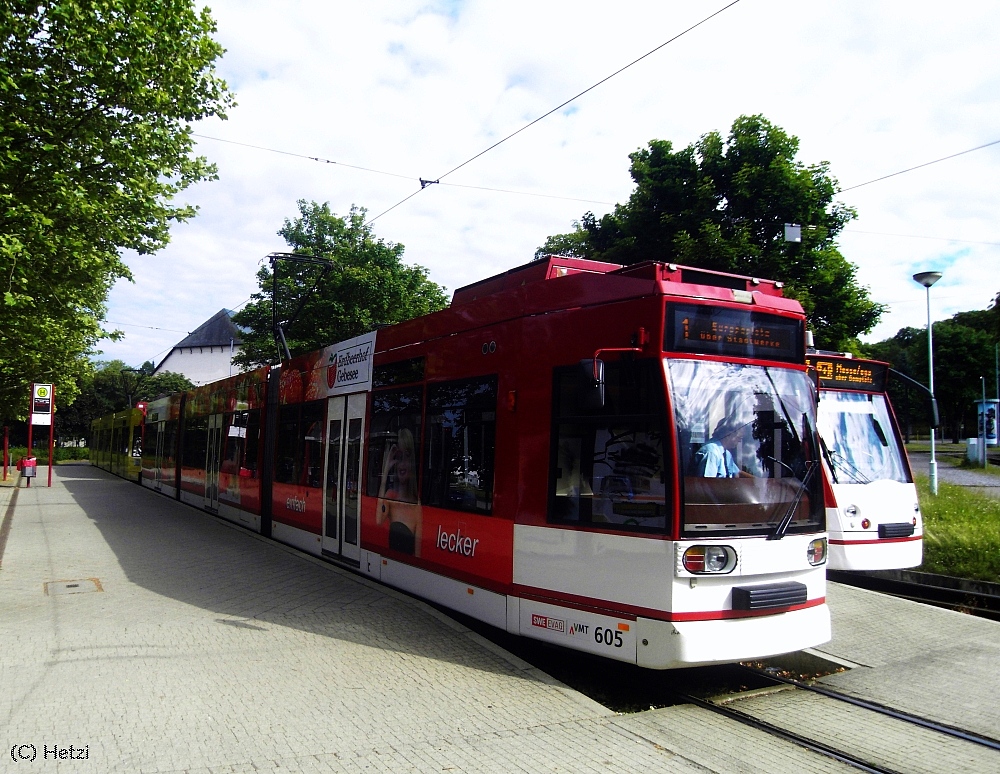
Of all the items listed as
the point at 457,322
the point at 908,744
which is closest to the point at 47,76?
the point at 457,322

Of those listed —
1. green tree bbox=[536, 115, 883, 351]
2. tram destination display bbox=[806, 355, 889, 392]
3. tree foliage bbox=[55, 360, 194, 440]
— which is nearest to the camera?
tram destination display bbox=[806, 355, 889, 392]

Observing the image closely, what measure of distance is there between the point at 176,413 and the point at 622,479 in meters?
19.2

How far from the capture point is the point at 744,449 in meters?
5.59

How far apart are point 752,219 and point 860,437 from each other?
7.79 m

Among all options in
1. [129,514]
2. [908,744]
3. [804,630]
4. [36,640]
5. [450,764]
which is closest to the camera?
[450,764]

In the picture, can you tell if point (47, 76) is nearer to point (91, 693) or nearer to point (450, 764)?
point (91, 693)

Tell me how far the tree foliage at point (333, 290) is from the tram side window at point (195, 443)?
9217 mm

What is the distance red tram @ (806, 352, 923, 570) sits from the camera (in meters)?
9.41

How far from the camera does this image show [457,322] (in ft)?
25.1

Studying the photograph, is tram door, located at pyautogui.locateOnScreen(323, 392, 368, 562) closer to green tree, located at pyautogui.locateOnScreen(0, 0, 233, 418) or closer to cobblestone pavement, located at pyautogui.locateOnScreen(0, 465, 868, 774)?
cobblestone pavement, located at pyautogui.locateOnScreen(0, 465, 868, 774)

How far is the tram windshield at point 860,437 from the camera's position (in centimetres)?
1009

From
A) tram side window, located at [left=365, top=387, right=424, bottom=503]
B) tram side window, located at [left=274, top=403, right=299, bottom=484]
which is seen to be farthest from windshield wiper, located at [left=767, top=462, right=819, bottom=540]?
tram side window, located at [left=274, top=403, right=299, bottom=484]

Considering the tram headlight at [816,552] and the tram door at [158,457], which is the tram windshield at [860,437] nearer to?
the tram headlight at [816,552]

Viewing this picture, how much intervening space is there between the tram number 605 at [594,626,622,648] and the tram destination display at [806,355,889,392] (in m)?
6.02
